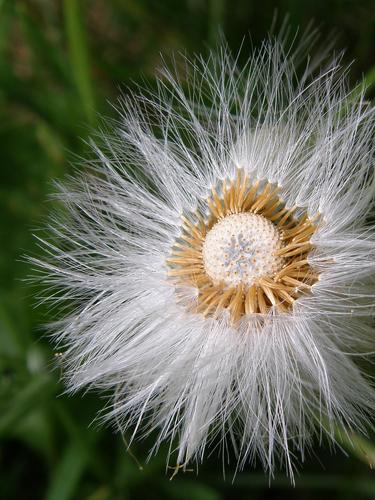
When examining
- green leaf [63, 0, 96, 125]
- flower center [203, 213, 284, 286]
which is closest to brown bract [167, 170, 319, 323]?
flower center [203, 213, 284, 286]

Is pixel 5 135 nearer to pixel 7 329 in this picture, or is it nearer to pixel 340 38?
pixel 7 329

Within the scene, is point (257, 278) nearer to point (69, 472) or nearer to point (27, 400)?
point (27, 400)

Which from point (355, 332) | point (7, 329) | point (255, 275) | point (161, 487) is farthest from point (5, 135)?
point (355, 332)

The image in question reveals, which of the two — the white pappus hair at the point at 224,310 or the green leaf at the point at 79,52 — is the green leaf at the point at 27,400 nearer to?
the white pappus hair at the point at 224,310

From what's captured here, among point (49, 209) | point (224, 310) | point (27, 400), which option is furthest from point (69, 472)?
point (224, 310)

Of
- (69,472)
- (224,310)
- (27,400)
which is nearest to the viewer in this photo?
(224,310)

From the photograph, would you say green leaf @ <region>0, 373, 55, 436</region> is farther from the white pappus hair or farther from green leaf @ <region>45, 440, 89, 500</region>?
the white pappus hair

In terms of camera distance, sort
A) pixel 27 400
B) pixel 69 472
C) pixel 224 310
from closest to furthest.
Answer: pixel 224 310 → pixel 27 400 → pixel 69 472
